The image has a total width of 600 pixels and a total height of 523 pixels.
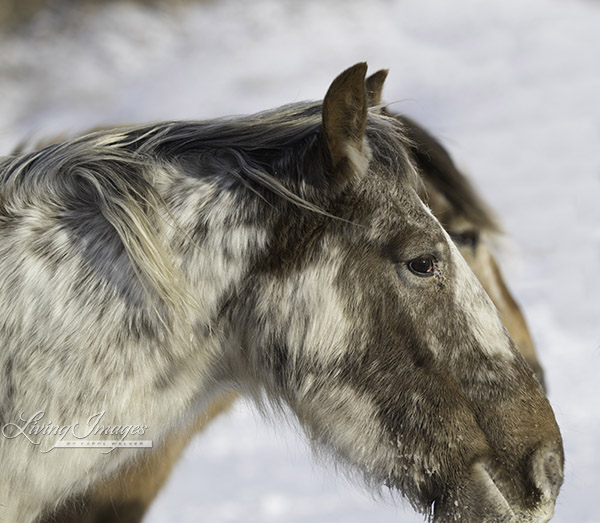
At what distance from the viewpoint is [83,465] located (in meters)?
1.50

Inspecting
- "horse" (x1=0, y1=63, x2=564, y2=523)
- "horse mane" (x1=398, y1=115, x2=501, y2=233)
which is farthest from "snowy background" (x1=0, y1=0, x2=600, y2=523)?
"horse" (x1=0, y1=63, x2=564, y2=523)

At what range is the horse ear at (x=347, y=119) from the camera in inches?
54.6

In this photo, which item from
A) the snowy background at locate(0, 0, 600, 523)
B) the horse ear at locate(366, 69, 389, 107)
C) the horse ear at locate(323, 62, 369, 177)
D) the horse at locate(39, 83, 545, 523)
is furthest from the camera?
the snowy background at locate(0, 0, 600, 523)

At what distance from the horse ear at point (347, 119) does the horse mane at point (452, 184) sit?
179 cm

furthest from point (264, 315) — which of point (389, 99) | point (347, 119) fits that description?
point (389, 99)

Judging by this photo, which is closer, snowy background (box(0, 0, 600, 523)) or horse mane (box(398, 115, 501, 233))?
horse mane (box(398, 115, 501, 233))

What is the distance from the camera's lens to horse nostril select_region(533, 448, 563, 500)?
1.52 m

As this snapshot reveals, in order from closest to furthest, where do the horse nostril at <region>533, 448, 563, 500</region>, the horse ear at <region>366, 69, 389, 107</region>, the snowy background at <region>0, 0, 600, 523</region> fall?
the horse nostril at <region>533, 448, 563, 500</region>, the horse ear at <region>366, 69, 389, 107</region>, the snowy background at <region>0, 0, 600, 523</region>

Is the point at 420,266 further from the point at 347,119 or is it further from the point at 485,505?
the point at 485,505

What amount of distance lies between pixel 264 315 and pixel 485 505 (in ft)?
2.25

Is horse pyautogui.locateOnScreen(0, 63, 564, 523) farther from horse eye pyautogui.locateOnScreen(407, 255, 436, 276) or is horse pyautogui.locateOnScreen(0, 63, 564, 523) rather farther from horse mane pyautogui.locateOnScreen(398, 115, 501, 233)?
horse mane pyautogui.locateOnScreen(398, 115, 501, 233)

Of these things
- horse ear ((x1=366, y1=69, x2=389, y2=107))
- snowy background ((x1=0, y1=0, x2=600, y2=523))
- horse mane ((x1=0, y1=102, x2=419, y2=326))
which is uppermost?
horse ear ((x1=366, y1=69, x2=389, y2=107))

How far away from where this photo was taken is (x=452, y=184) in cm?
327

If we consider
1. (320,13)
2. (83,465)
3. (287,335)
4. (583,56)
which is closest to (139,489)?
(83,465)
